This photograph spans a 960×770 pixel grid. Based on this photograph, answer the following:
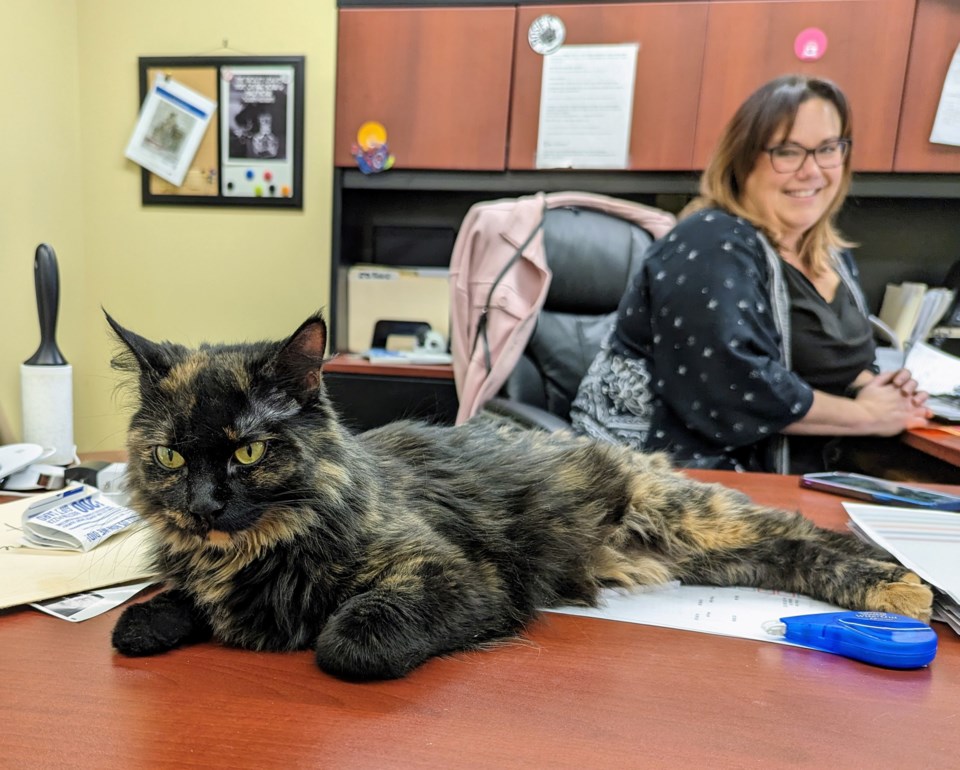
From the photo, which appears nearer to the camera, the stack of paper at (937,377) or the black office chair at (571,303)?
the stack of paper at (937,377)

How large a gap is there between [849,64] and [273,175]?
2.33 meters

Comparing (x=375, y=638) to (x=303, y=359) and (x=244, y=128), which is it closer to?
(x=303, y=359)

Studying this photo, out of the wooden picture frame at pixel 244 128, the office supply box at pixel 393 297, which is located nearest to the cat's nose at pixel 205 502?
the office supply box at pixel 393 297

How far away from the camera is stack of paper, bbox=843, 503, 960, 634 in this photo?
0.78 meters

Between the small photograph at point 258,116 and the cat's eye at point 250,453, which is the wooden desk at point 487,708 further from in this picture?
the small photograph at point 258,116

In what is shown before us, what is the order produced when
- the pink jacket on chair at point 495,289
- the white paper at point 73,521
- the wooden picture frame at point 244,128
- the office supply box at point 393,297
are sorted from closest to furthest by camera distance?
the white paper at point 73,521 → the pink jacket on chair at point 495,289 → the office supply box at point 393,297 → the wooden picture frame at point 244,128

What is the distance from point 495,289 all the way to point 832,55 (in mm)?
1477

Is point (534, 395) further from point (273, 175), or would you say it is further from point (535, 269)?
point (273, 175)

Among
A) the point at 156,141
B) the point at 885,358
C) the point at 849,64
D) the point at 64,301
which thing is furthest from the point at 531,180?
the point at 64,301

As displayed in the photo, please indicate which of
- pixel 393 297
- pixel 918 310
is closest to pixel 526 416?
pixel 393 297

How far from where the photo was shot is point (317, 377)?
28.3 inches

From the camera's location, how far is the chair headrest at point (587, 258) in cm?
203

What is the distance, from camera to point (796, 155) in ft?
5.27

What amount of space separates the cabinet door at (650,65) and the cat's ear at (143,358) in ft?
6.64
